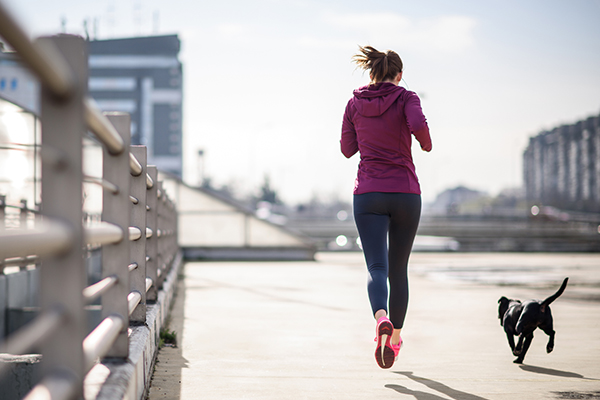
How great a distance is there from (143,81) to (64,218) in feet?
357

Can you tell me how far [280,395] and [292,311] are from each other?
13.5 feet

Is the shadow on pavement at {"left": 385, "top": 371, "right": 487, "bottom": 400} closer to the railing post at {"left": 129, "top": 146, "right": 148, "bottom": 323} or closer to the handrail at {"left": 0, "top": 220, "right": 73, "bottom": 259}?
the railing post at {"left": 129, "top": 146, "right": 148, "bottom": 323}

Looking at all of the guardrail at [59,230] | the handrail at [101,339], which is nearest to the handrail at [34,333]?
the guardrail at [59,230]

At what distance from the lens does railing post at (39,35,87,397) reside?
Answer: 150cm

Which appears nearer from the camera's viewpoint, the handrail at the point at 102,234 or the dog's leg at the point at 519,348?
the handrail at the point at 102,234

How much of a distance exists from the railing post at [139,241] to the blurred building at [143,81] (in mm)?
101797

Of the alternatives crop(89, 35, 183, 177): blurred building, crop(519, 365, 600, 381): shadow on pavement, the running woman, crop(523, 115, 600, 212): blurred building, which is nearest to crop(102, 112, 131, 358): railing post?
the running woman

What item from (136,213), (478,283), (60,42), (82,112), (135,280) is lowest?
(478,283)

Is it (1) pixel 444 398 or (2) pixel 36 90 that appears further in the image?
(1) pixel 444 398

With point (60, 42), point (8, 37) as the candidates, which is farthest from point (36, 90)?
point (8, 37)

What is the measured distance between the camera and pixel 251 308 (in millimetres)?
7723

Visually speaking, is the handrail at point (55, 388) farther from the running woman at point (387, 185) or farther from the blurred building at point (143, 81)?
the blurred building at point (143, 81)

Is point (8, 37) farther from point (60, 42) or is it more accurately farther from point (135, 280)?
point (135, 280)

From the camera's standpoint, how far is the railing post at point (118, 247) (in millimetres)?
2602
